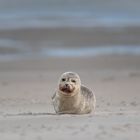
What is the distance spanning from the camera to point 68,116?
33.9 feet

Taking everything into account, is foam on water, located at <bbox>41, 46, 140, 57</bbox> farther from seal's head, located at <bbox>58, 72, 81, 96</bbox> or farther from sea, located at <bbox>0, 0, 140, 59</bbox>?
seal's head, located at <bbox>58, 72, 81, 96</bbox>

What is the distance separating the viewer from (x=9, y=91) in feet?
55.8

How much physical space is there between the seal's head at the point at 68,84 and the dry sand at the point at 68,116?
0.37 m

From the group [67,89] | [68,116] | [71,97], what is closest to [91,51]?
[71,97]

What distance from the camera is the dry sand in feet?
29.3

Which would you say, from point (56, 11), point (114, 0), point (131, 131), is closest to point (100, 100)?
point (131, 131)

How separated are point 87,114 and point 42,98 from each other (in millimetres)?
4670

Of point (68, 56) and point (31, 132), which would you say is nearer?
point (31, 132)

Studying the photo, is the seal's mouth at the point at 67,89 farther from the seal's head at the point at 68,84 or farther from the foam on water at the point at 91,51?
the foam on water at the point at 91,51

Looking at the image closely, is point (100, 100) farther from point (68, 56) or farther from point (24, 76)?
point (68, 56)

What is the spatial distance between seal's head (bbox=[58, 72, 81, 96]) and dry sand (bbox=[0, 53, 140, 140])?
1.20 feet

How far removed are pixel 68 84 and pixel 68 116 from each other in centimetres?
46

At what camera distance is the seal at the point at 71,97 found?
34.7ft

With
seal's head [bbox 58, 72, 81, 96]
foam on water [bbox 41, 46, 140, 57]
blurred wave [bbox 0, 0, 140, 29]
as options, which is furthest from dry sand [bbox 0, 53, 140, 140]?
blurred wave [bbox 0, 0, 140, 29]
